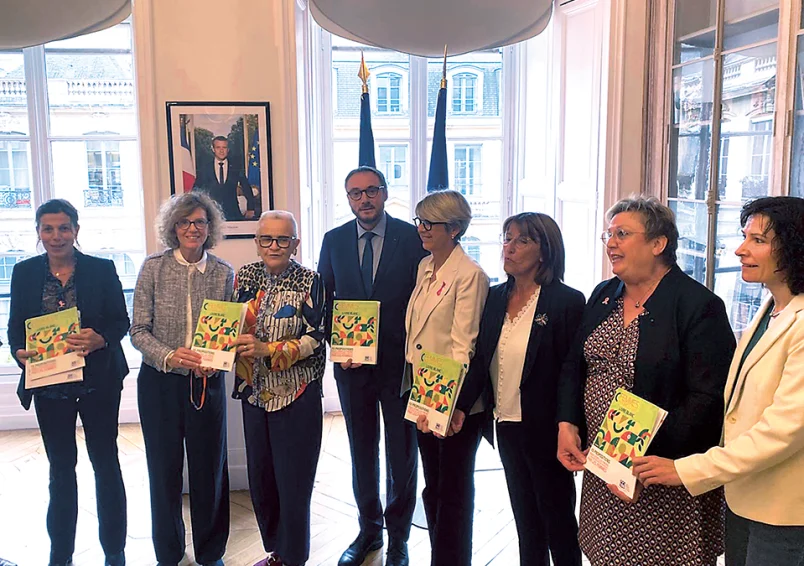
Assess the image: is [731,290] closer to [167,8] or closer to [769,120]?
[769,120]

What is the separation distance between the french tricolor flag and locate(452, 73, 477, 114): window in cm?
201

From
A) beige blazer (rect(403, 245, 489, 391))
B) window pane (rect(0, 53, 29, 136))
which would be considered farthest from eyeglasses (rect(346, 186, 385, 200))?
window pane (rect(0, 53, 29, 136))

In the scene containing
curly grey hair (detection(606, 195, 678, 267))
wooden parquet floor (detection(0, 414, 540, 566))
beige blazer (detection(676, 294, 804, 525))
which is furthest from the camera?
wooden parquet floor (detection(0, 414, 540, 566))

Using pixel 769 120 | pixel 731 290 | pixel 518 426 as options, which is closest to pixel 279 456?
pixel 518 426

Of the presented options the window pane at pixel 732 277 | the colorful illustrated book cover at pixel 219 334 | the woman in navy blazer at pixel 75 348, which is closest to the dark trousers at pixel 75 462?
the woman in navy blazer at pixel 75 348

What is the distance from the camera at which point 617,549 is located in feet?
5.70

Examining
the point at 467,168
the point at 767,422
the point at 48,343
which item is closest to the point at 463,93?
the point at 467,168

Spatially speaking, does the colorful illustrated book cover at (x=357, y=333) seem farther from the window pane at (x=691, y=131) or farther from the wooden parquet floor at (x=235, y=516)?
the window pane at (x=691, y=131)

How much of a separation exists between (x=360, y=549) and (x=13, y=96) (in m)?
3.59

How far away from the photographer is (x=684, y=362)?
1653 mm

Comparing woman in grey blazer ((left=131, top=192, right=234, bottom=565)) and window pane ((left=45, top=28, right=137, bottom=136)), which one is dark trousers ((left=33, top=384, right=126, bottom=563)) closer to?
woman in grey blazer ((left=131, top=192, right=234, bottom=565))

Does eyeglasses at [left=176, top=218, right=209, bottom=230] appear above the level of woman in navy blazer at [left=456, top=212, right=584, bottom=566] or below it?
above

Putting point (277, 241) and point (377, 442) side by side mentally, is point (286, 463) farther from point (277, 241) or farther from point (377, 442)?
point (277, 241)

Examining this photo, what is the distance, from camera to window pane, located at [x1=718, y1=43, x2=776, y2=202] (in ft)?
7.91
